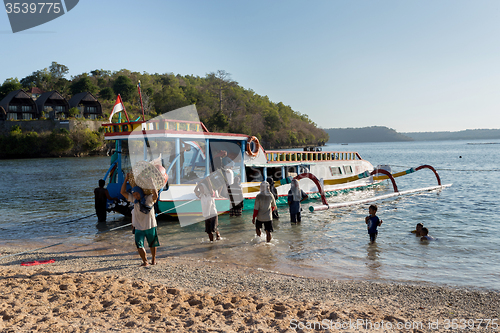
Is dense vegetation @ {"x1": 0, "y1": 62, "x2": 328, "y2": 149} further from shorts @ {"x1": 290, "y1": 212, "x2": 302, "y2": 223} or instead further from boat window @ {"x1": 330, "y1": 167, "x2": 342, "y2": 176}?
shorts @ {"x1": 290, "y1": 212, "x2": 302, "y2": 223}

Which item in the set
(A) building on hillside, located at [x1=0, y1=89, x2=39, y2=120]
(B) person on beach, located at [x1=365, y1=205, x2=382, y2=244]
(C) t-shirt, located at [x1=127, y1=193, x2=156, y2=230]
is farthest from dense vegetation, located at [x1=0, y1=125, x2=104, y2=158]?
(B) person on beach, located at [x1=365, y1=205, x2=382, y2=244]

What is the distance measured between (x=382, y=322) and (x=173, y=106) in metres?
114

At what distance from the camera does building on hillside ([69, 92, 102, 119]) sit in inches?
3757

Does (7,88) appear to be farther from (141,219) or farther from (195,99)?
(141,219)

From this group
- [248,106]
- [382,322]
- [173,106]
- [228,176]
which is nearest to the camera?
[382,322]

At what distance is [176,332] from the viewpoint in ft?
15.8

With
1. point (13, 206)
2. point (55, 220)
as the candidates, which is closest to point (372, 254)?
point (55, 220)

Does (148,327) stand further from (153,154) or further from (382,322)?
(153,154)

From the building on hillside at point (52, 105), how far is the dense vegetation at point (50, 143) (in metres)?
10.8

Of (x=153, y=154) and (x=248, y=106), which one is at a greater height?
(x=248, y=106)

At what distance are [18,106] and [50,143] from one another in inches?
726

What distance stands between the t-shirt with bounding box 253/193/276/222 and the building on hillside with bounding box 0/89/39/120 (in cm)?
9707

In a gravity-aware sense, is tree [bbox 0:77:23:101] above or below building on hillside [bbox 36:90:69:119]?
above

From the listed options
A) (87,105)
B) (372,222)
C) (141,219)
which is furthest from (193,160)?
(87,105)
